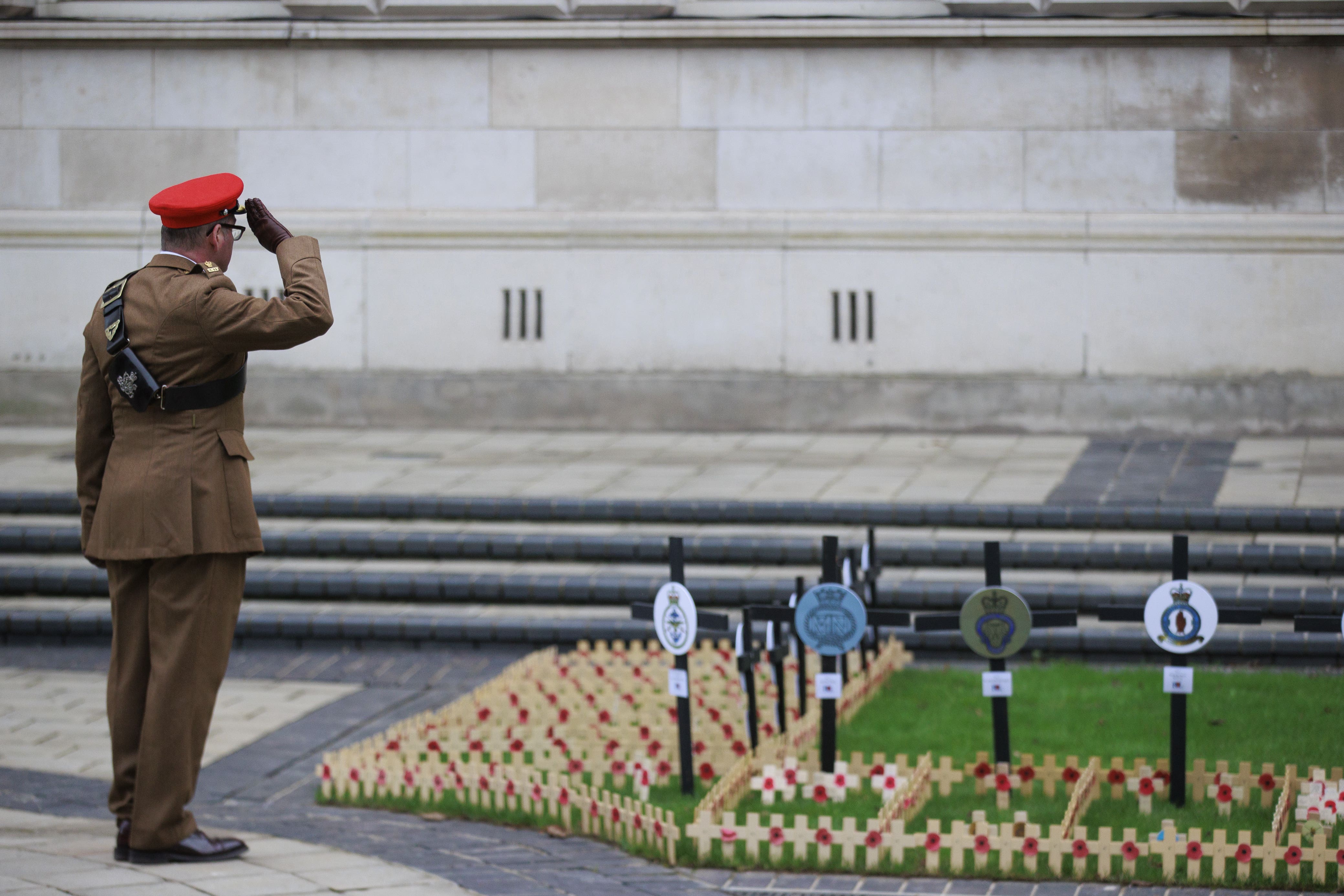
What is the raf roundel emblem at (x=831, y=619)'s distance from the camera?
593cm

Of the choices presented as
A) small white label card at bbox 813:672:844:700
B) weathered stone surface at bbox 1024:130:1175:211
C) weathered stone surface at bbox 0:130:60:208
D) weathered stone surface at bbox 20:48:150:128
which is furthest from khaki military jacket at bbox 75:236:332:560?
weathered stone surface at bbox 0:130:60:208

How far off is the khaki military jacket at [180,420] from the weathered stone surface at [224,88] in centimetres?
1010

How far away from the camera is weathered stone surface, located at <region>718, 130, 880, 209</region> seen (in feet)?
46.5

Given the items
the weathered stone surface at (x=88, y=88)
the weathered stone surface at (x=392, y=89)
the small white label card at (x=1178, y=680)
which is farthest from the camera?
the weathered stone surface at (x=88, y=88)

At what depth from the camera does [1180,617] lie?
19.2ft

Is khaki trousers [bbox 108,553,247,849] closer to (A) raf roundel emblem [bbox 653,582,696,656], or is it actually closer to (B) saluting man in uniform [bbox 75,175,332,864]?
(B) saluting man in uniform [bbox 75,175,332,864]

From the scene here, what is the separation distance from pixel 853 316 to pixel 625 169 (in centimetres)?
244

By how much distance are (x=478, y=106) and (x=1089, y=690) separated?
29.7ft

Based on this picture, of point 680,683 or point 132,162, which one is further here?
point 132,162

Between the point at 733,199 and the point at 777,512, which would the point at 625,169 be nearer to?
the point at 733,199

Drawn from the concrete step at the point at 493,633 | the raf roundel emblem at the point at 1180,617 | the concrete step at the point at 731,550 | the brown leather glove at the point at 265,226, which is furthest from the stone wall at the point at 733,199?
the brown leather glove at the point at 265,226

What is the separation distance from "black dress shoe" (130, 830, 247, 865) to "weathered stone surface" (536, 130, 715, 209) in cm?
997

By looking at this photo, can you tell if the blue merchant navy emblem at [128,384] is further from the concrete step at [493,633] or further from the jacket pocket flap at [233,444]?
the concrete step at [493,633]

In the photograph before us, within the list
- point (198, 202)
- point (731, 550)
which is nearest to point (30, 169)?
point (731, 550)
